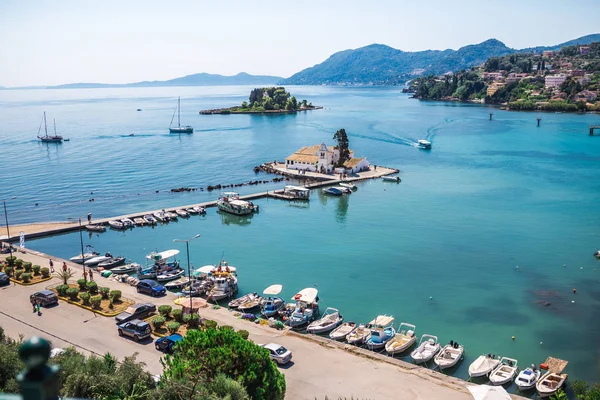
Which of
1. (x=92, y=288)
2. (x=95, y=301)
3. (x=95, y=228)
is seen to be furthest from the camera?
(x=95, y=228)

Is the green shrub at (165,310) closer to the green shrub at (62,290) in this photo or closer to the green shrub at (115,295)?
the green shrub at (115,295)

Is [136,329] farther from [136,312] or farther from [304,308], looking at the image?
[304,308]

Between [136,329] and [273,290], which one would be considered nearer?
[136,329]


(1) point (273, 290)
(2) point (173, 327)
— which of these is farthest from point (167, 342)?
(1) point (273, 290)

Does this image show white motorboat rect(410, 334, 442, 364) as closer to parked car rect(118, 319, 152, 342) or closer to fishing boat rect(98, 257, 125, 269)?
parked car rect(118, 319, 152, 342)

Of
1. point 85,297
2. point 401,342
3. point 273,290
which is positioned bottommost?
point 401,342

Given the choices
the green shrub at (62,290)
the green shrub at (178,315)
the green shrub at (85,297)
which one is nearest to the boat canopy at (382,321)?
the green shrub at (178,315)

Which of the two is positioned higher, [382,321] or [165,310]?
[165,310]

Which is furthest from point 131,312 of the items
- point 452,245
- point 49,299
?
point 452,245
